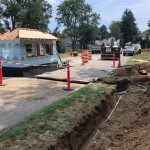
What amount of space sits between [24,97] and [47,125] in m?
5.44

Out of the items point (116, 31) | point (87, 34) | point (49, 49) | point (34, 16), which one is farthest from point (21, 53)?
point (116, 31)

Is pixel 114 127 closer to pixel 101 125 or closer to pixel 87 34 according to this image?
pixel 101 125

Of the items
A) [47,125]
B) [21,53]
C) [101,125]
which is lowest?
[101,125]

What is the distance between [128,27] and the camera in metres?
98.8

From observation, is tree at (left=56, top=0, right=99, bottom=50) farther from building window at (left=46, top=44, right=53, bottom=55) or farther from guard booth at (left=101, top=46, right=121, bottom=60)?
building window at (left=46, top=44, right=53, bottom=55)

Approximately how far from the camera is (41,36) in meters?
24.1

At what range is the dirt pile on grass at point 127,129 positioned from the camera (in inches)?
308

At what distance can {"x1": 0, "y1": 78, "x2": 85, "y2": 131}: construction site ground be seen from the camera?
10.2 metres

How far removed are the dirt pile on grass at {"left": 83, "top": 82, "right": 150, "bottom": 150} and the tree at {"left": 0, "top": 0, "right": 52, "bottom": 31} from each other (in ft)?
166

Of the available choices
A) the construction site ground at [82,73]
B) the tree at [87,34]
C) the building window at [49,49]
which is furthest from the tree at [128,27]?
the building window at [49,49]

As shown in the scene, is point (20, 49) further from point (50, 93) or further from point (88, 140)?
point (88, 140)

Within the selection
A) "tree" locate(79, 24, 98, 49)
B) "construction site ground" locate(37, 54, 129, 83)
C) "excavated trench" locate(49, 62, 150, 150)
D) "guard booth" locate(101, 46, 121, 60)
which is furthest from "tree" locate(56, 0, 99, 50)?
"excavated trench" locate(49, 62, 150, 150)

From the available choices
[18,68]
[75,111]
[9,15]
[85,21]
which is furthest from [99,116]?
[85,21]

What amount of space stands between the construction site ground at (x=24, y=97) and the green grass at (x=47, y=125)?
92 cm
